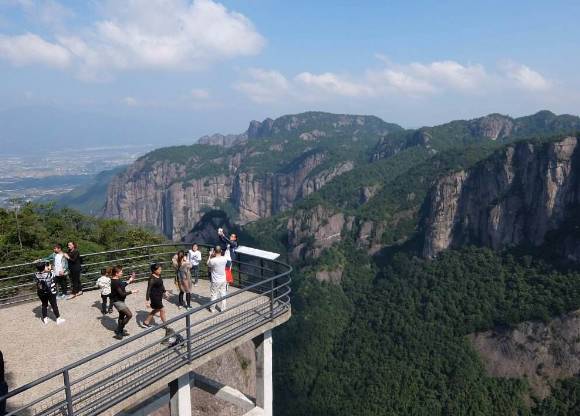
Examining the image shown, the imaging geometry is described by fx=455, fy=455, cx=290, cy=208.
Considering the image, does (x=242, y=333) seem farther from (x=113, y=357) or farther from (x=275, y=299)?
(x=113, y=357)

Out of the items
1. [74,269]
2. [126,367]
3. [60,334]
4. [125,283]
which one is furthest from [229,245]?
[126,367]

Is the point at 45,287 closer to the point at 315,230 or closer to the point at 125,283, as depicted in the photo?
the point at 125,283

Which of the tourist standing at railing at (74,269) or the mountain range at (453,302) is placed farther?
the mountain range at (453,302)

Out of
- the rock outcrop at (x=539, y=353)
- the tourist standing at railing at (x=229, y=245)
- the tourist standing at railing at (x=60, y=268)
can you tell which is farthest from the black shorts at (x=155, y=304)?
the rock outcrop at (x=539, y=353)

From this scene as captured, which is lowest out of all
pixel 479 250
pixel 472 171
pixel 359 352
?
pixel 359 352

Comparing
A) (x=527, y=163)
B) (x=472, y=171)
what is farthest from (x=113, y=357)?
(x=472, y=171)

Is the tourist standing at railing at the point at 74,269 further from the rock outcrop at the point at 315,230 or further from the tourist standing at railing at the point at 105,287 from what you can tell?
the rock outcrop at the point at 315,230
